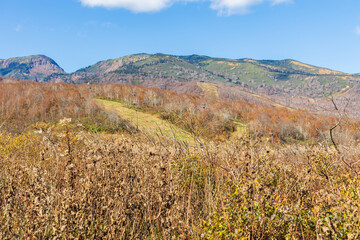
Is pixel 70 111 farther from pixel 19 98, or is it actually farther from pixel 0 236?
pixel 0 236

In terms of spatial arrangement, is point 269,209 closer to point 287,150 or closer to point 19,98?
point 287,150

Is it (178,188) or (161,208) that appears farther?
(178,188)

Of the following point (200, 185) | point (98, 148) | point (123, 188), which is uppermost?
point (98, 148)

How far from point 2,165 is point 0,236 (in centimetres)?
377

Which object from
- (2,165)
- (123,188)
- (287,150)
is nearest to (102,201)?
(123,188)

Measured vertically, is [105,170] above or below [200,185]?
above

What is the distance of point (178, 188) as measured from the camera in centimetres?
281

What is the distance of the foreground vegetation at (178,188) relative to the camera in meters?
2.18

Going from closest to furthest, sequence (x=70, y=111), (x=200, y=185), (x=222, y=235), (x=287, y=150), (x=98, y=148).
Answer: (x=222, y=235)
(x=98, y=148)
(x=200, y=185)
(x=287, y=150)
(x=70, y=111)

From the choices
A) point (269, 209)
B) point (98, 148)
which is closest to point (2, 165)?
point (98, 148)

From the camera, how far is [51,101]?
47438 mm

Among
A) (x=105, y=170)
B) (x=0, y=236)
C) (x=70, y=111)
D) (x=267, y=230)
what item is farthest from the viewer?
(x=70, y=111)

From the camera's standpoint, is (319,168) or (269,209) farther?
(319,168)

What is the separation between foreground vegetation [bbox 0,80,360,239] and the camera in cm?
218
